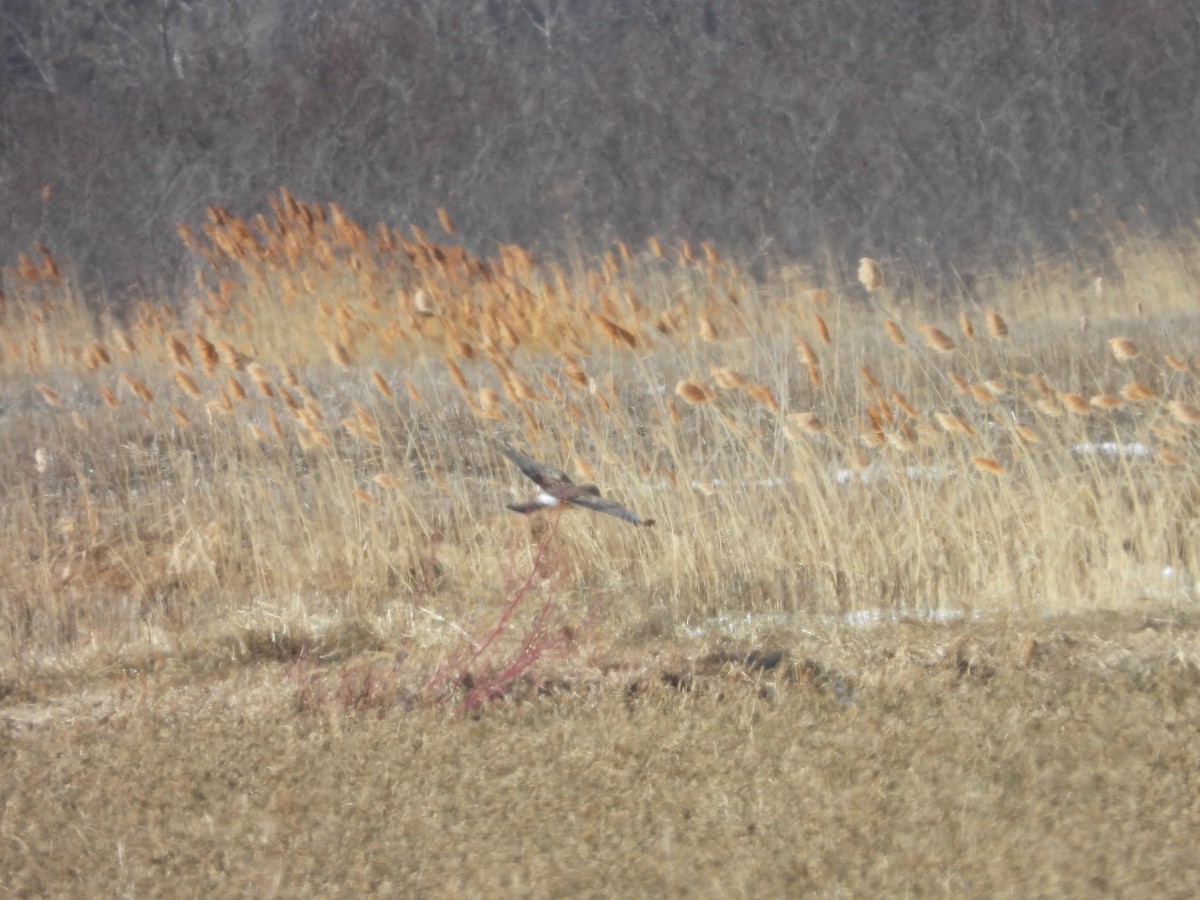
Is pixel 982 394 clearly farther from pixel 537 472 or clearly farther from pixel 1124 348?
pixel 537 472

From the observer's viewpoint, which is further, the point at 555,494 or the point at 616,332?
the point at 616,332

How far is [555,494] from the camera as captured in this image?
3145 millimetres

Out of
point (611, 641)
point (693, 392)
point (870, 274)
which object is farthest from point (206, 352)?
point (870, 274)

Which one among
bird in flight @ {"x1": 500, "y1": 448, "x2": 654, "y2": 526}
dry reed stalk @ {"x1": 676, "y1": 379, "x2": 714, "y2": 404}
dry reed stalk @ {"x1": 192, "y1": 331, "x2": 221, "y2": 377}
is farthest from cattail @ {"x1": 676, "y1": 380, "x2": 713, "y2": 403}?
dry reed stalk @ {"x1": 192, "y1": 331, "x2": 221, "y2": 377}

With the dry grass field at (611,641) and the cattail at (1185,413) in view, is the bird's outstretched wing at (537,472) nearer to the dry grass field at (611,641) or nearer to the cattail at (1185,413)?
the dry grass field at (611,641)

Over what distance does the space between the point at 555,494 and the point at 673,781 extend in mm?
1107

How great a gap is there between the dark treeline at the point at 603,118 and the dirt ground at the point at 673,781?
6.76m

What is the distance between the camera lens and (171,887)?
192 cm

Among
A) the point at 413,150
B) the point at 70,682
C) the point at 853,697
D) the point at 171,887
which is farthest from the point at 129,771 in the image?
the point at 413,150

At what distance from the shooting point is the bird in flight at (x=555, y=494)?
3125 millimetres

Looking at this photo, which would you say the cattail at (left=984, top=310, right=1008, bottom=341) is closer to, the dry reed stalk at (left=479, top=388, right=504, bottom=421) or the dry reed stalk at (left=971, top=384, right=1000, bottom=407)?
the dry reed stalk at (left=971, top=384, right=1000, bottom=407)

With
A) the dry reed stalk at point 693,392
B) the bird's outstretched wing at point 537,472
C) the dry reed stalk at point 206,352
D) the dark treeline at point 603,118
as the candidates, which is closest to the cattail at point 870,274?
the dry reed stalk at point 693,392

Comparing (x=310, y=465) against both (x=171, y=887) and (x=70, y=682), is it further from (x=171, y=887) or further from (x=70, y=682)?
(x=171, y=887)

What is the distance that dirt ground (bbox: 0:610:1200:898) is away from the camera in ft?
6.18
